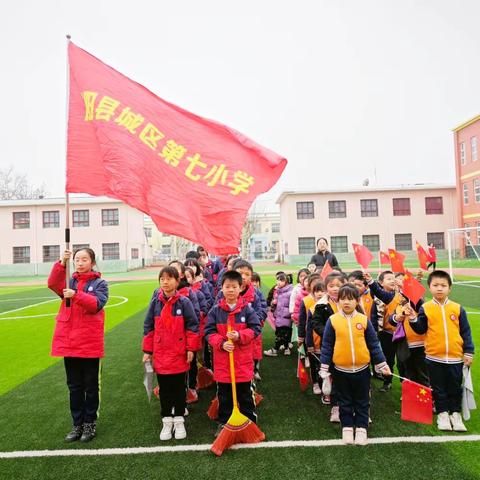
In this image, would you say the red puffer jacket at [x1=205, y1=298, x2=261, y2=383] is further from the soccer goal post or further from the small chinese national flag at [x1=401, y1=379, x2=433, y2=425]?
the soccer goal post

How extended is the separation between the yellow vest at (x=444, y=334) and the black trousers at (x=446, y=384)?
75 mm

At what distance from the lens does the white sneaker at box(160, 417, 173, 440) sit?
3987mm

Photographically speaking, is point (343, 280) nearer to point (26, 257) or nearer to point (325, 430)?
point (325, 430)

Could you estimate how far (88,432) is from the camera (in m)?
4.05

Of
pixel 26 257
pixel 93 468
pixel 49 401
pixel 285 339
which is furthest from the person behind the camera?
pixel 26 257

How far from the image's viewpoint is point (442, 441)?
3754 millimetres

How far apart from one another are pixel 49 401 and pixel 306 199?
37.9 metres

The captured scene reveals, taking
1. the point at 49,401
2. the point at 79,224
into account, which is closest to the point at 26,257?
the point at 79,224

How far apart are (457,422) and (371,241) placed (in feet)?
126

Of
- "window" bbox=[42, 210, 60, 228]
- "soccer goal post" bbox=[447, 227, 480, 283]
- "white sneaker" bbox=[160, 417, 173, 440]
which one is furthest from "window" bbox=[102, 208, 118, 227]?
"white sneaker" bbox=[160, 417, 173, 440]

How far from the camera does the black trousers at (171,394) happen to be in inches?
163

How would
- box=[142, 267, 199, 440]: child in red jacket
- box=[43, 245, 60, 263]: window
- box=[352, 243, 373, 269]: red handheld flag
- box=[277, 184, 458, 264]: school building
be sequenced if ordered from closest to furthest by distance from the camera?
box=[142, 267, 199, 440]: child in red jacket → box=[352, 243, 373, 269]: red handheld flag → box=[277, 184, 458, 264]: school building → box=[43, 245, 60, 263]: window

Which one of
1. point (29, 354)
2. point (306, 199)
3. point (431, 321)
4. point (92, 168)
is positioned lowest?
point (29, 354)

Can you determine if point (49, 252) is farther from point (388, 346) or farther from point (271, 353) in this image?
point (388, 346)
